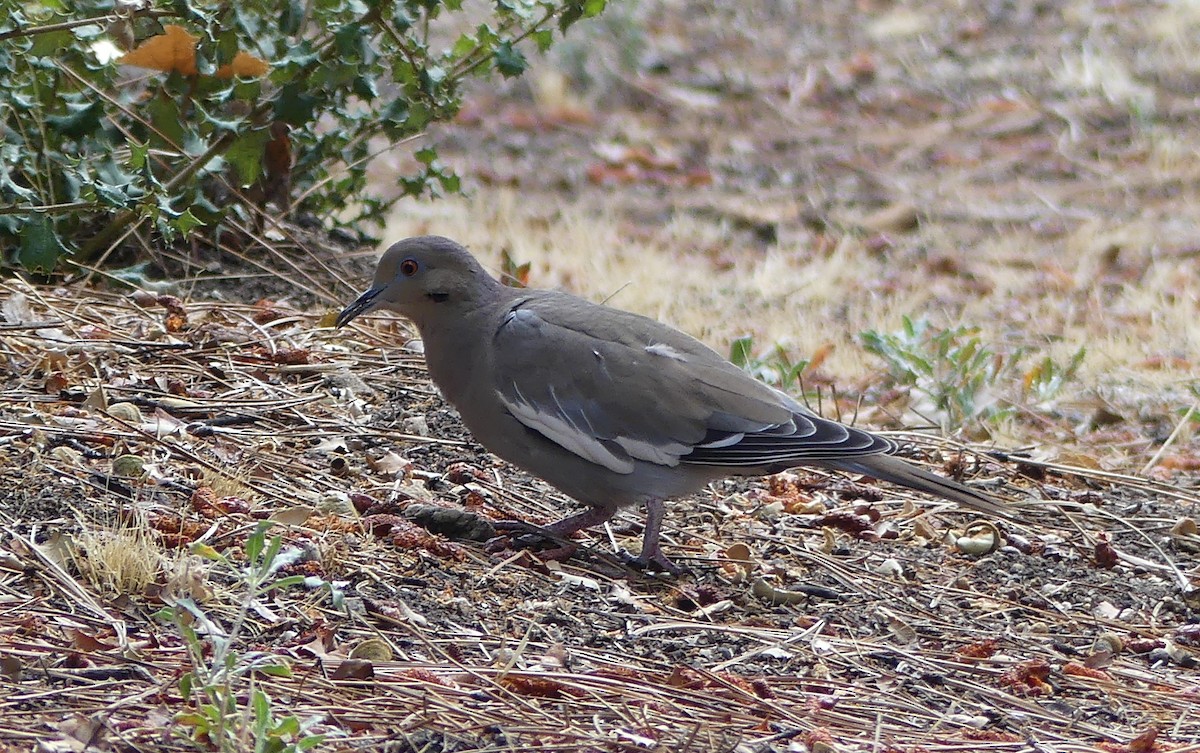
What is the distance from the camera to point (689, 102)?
10.9m

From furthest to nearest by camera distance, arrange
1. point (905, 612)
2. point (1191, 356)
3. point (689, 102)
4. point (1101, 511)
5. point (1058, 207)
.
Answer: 1. point (689, 102)
2. point (1058, 207)
3. point (1191, 356)
4. point (1101, 511)
5. point (905, 612)

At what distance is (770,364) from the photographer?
229 inches

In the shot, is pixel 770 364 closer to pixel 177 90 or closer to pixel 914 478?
pixel 914 478

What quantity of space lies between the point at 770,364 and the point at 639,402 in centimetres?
187

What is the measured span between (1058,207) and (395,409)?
545cm

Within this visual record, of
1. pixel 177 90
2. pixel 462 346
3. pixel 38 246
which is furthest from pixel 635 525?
pixel 177 90

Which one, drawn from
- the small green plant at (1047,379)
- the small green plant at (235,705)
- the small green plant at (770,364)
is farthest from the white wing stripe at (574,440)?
the small green plant at (1047,379)

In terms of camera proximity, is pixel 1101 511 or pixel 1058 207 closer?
pixel 1101 511

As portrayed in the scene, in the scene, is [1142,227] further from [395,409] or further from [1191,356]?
[395,409]

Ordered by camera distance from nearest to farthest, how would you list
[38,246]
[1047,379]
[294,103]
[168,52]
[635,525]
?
[38,246]
[635,525]
[168,52]
[294,103]
[1047,379]

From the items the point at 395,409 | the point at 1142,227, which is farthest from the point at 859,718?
the point at 1142,227

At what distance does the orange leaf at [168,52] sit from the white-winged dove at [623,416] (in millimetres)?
1276

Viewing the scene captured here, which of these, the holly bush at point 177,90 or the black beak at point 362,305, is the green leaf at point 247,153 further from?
the black beak at point 362,305

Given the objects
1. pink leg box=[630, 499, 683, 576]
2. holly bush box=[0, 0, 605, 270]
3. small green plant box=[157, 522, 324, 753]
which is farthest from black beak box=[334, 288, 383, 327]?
small green plant box=[157, 522, 324, 753]
